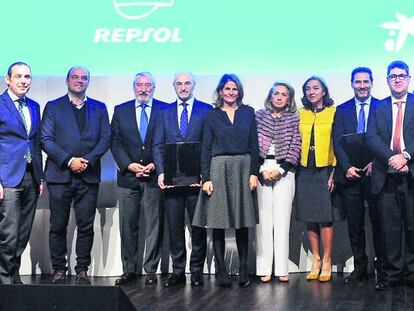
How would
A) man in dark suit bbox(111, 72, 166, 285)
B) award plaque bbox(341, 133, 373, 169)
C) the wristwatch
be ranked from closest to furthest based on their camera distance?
the wristwatch
award plaque bbox(341, 133, 373, 169)
man in dark suit bbox(111, 72, 166, 285)

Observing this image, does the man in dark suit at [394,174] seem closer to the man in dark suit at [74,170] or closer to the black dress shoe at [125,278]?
the black dress shoe at [125,278]

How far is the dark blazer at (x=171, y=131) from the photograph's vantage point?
18.5 feet

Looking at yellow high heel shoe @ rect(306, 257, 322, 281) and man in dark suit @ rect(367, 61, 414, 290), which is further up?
man in dark suit @ rect(367, 61, 414, 290)

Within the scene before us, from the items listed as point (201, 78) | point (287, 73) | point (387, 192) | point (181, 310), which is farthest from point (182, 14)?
point (181, 310)

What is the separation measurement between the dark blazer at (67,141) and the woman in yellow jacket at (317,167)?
4.97ft

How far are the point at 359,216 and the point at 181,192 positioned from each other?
1341mm

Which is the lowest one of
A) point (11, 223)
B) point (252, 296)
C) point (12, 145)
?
point (252, 296)

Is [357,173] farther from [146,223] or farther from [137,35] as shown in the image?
[137,35]

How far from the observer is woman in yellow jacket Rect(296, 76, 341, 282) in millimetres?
5609

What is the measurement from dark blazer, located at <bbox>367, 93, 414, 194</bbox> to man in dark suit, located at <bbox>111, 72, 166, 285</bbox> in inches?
64.1

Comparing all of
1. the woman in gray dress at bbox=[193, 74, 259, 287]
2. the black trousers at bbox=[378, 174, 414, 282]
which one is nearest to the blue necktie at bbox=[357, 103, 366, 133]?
the black trousers at bbox=[378, 174, 414, 282]

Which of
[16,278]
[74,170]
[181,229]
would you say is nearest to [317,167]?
[181,229]

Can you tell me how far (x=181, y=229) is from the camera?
5.66m

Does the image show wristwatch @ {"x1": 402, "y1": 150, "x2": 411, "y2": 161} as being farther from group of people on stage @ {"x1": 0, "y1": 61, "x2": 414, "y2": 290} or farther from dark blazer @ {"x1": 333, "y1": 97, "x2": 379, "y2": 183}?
dark blazer @ {"x1": 333, "y1": 97, "x2": 379, "y2": 183}
